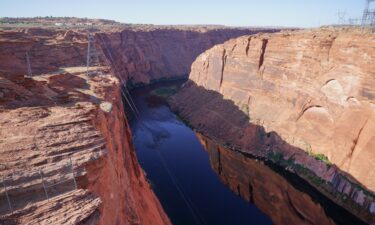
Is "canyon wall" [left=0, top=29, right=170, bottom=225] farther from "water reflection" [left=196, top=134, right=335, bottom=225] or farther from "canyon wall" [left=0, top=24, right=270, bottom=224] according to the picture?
"water reflection" [left=196, top=134, right=335, bottom=225]

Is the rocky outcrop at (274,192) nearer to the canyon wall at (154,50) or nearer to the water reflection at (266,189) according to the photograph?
the water reflection at (266,189)

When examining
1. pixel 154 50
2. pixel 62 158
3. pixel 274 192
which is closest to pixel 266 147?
pixel 274 192

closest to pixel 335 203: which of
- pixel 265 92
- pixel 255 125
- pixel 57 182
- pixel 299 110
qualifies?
pixel 299 110

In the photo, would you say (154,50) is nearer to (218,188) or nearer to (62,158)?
(218,188)

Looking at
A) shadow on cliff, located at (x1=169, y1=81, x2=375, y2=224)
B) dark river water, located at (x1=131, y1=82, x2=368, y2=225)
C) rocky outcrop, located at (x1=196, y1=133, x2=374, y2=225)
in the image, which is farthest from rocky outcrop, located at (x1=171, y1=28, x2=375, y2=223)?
dark river water, located at (x1=131, y1=82, x2=368, y2=225)

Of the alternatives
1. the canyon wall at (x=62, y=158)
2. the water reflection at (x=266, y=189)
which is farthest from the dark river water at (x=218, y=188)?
the canyon wall at (x=62, y=158)

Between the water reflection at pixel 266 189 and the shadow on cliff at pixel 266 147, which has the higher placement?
the shadow on cliff at pixel 266 147
